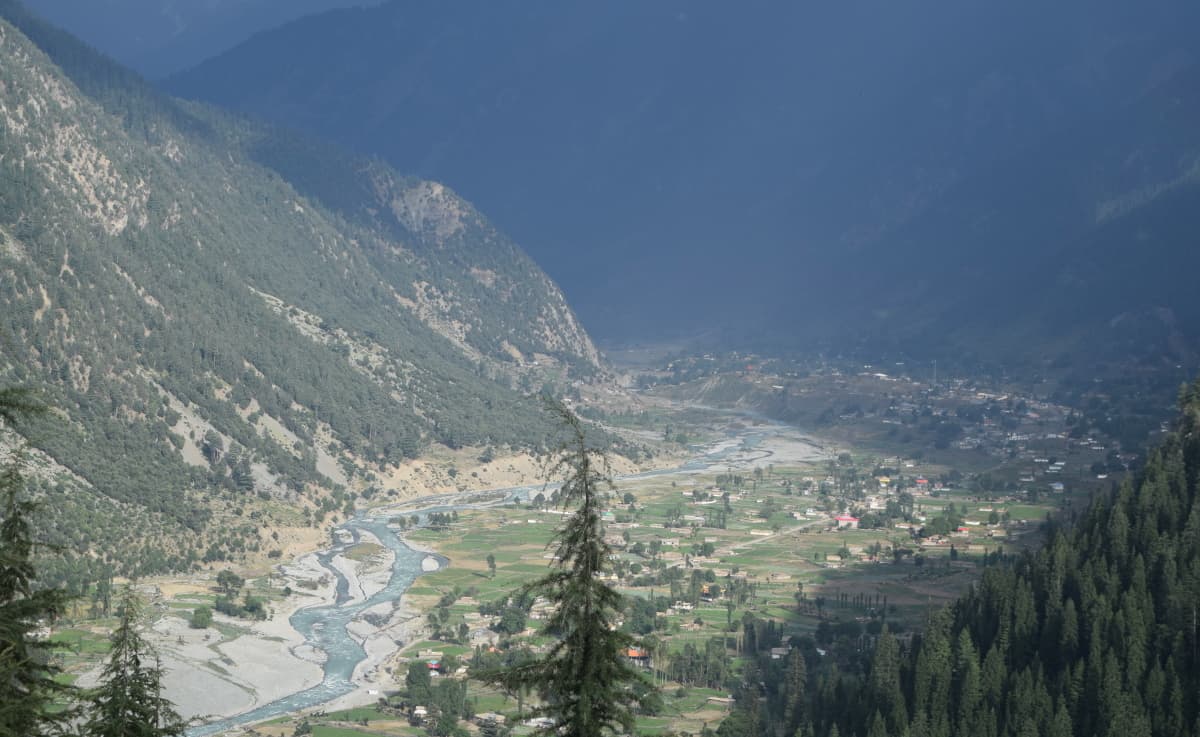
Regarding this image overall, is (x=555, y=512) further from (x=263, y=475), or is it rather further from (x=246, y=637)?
(x=246, y=637)

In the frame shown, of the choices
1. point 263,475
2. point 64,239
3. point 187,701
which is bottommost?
point 187,701

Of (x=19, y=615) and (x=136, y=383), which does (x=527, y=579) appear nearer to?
(x=136, y=383)

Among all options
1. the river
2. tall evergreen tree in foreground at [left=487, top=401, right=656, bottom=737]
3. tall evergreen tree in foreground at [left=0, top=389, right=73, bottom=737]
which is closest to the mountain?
the river

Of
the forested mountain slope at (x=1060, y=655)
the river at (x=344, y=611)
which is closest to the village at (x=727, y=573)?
the river at (x=344, y=611)

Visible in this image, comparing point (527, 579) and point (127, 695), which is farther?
point (527, 579)

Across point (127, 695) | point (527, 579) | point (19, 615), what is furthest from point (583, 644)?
point (527, 579)

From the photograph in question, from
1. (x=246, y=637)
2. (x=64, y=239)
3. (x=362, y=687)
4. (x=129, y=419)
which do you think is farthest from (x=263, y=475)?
(x=362, y=687)

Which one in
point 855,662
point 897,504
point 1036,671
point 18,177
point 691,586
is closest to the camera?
point 1036,671
